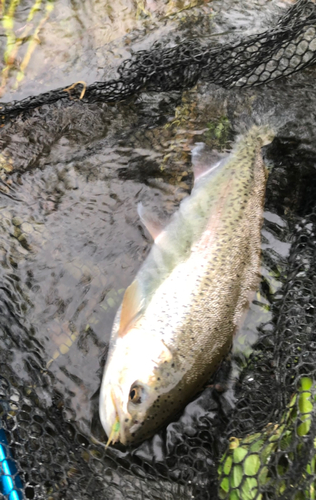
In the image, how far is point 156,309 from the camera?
276 centimetres

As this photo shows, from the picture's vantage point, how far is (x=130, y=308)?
283 centimetres

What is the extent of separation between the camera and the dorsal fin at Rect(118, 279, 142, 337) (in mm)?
2758

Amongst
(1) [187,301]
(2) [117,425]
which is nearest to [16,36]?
(1) [187,301]

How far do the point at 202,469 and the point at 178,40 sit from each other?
453 centimetres

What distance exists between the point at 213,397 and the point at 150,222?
156 cm

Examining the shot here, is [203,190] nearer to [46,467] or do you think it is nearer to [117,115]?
[117,115]

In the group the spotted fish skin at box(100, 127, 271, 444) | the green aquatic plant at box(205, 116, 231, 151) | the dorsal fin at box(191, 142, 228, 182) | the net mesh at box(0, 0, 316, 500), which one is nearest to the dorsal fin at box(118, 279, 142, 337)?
the spotted fish skin at box(100, 127, 271, 444)

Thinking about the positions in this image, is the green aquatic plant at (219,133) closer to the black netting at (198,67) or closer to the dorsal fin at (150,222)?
the black netting at (198,67)

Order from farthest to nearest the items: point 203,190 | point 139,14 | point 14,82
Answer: point 139,14
point 14,82
point 203,190

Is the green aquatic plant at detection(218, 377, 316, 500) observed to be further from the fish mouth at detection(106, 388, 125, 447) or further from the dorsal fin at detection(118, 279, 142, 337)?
the dorsal fin at detection(118, 279, 142, 337)

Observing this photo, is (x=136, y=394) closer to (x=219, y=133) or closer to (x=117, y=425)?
(x=117, y=425)

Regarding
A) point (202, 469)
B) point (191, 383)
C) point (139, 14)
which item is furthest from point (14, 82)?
point (202, 469)

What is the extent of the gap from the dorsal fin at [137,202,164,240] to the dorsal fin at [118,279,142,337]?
0.54m

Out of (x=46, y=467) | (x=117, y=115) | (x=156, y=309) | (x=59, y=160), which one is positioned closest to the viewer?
(x=46, y=467)
